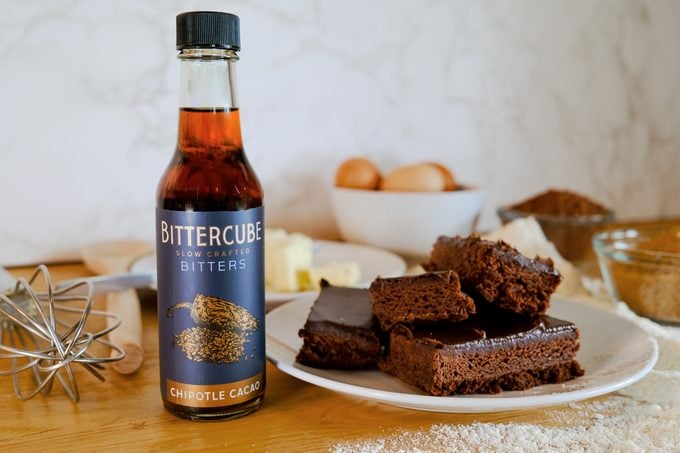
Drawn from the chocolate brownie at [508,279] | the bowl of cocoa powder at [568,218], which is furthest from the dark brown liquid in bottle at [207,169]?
the bowl of cocoa powder at [568,218]

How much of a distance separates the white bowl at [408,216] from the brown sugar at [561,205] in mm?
173

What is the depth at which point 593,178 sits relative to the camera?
1.93m

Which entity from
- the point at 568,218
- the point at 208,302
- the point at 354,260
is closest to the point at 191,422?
the point at 208,302

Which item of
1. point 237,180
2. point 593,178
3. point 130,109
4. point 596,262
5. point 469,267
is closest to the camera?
point 237,180

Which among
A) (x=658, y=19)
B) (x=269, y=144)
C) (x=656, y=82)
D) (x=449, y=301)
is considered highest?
(x=658, y=19)

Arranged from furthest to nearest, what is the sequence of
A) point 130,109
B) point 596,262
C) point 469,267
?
point 596,262
point 130,109
point 469,267

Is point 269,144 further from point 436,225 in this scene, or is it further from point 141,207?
point 436,225

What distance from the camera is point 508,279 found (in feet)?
2.67

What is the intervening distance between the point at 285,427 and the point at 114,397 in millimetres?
212

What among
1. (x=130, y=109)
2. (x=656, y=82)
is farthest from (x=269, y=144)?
(x=656, y=82)

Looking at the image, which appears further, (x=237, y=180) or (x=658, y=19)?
(x=658, y=19)

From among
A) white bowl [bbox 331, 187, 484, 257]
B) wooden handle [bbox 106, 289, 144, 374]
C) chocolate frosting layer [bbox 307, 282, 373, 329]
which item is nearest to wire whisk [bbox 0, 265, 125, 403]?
wooden handle [bbox 106, 289, 144, 374]

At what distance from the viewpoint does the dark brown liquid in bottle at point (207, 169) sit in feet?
2.19

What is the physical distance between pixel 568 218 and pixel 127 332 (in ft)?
3.17
